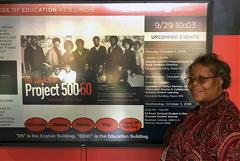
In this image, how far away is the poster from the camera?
2096 mm

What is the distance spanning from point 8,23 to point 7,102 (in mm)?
484

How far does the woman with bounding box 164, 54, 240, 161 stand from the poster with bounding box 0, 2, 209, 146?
50 centimetres

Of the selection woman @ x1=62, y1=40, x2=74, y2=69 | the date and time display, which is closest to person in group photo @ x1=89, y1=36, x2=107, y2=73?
woman @ x1=62, y1=40, x2=74, y2=69

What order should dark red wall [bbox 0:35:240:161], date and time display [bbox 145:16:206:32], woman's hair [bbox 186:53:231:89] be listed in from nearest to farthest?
woman's hair [bbox 186:53:231:89]
date and time display [bbox 145:16:206:32]
dark red wall [bbox 0:35:240:161]

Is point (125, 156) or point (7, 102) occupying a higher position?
point (7, 102)

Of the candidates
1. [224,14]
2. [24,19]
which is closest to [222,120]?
[224,14]

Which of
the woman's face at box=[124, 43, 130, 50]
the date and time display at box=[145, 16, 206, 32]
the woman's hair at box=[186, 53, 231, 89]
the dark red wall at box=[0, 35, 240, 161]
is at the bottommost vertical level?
the dark red wall at box=[0, 35, 240, 161]

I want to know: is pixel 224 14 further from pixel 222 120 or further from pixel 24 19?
pixel 24 19

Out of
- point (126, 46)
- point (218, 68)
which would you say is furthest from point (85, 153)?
point (218, 68)

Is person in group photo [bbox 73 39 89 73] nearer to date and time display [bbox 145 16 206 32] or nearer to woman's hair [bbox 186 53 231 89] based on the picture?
date and time display [bbox 145 16 206 32]

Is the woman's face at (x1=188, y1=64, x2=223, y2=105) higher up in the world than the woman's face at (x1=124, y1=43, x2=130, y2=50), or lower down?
lower down

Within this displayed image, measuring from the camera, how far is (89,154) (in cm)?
227

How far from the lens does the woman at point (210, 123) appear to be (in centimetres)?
141

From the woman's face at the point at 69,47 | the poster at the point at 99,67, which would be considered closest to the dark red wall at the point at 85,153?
the poster at the point at 99,67
